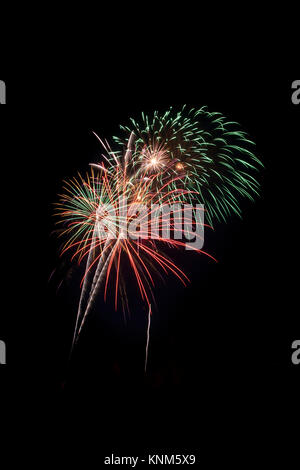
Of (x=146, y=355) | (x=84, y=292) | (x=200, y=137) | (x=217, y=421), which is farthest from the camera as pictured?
(x=146, y=355)

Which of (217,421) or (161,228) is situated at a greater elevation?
(161,228)

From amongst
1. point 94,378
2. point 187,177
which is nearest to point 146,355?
A: point 94,378

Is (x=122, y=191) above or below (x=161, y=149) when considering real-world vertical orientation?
below

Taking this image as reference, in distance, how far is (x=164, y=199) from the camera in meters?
6.75

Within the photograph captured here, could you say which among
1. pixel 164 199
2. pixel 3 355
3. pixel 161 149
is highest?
pixel 161 149

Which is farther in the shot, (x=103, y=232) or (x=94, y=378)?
(x=94, y=378)

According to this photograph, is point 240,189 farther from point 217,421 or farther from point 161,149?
Answer: point 217,421

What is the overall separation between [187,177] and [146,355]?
542 cm

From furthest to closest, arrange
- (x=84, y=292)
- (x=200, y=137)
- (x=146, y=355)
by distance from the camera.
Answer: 1. (x=146, y=355)
2. (x=84, y=292)
3. (x=200, y=137)

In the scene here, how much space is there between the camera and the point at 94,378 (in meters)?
7.75

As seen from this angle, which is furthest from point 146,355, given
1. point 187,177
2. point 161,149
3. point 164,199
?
point 161,149

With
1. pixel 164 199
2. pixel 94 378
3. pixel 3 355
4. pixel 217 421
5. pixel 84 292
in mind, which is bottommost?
pixel 217 421

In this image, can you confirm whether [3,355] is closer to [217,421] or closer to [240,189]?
[217,421]

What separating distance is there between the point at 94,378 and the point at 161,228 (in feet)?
15.1
